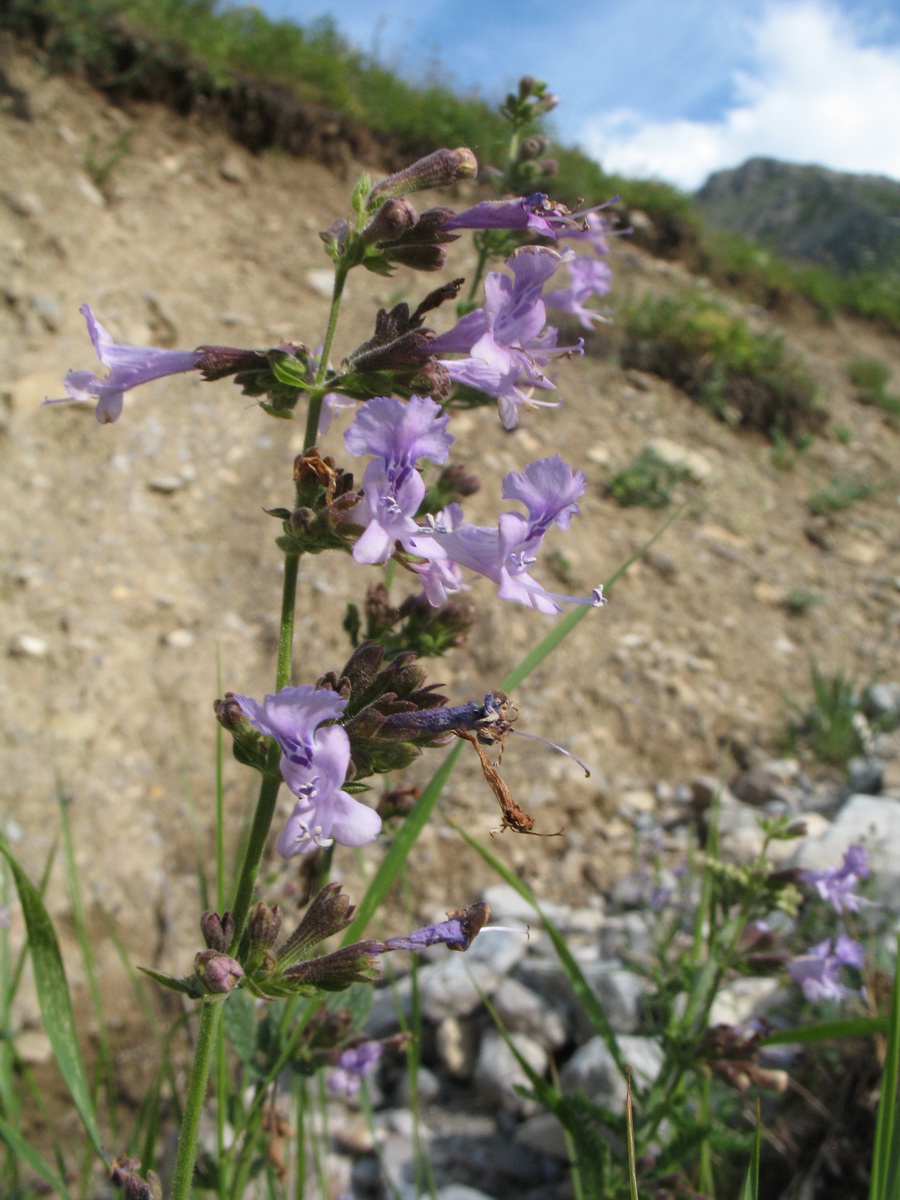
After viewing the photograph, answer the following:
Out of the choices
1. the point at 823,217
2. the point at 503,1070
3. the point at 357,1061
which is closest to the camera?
the point at 357,1061

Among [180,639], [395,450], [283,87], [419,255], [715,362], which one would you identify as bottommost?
[180,639]

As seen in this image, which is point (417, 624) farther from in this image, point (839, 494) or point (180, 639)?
point (839, 494)

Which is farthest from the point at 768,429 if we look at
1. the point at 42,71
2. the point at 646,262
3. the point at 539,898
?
the point at 42,71

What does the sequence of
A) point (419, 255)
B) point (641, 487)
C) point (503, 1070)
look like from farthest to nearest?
1. point (641, 487)
2. point (503, 1070)
3. point (419, 255)

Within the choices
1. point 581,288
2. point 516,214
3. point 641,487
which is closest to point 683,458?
point 641,487

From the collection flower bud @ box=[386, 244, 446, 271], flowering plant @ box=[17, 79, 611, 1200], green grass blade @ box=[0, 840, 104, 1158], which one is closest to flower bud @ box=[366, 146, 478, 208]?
flowering plant @ box=[17, 79, 611, 1200]

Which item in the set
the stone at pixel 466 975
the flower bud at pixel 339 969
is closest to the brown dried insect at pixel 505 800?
the flower bud at pixel 339 969

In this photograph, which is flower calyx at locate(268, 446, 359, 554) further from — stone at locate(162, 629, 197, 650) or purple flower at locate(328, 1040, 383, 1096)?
stone at locate(162, 629, 197, 650)

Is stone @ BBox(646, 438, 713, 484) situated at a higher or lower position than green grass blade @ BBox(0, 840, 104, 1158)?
higher
